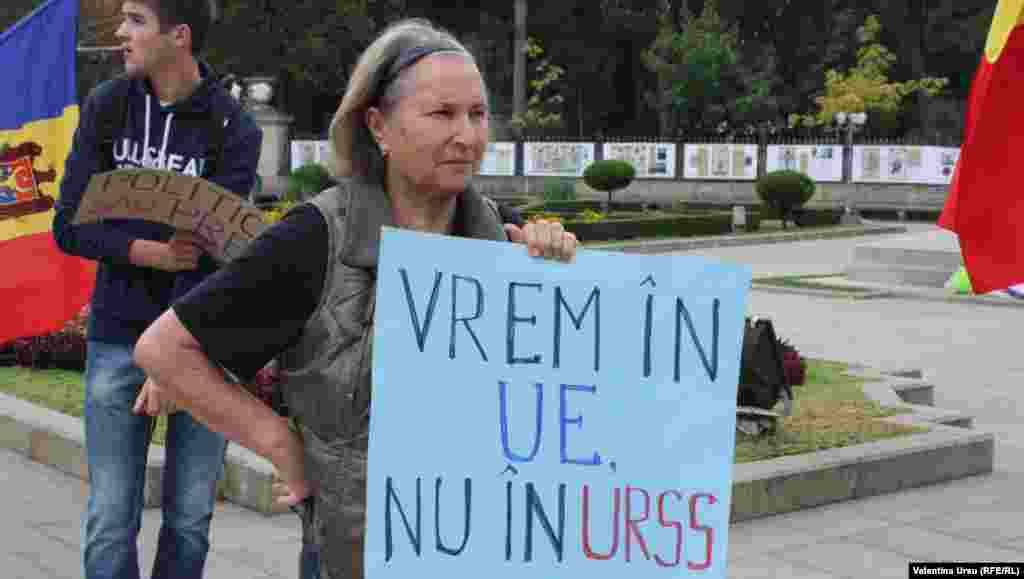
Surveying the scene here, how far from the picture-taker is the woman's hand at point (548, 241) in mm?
2219

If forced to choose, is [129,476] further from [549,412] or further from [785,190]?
[785,190]

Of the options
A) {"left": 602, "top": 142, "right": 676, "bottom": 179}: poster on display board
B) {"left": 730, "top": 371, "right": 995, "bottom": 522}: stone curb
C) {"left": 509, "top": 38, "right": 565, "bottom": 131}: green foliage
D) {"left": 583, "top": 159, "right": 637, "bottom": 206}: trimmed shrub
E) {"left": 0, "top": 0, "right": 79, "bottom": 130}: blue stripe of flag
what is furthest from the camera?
{"left": 509, "top": 38, "right": 565, "bottom": 131}: green foliage

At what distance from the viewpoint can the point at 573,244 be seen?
225 centimetres

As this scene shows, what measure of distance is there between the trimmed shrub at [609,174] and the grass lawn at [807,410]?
2352 cm

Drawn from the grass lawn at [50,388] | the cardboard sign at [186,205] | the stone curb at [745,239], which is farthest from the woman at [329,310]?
the stone curb at [745,239]

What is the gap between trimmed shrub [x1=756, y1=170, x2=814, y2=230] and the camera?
99.1 feet

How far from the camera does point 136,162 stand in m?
3.56

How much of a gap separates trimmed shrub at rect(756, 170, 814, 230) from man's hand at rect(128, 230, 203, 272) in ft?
90.4

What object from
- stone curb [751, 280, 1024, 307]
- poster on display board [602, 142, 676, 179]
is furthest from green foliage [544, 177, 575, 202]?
stone curb [751, 280, 1024, 307]

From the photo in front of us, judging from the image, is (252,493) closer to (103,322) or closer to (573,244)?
(103,322)

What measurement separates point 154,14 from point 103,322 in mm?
719

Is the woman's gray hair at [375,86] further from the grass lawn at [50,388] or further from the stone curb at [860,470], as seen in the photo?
the grass lawn at [50,388]

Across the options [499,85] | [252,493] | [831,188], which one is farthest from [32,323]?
[499,85]

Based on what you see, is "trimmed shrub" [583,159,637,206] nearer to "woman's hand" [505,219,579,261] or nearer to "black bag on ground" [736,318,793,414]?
"black bag on ground" [736,318,793,414]
